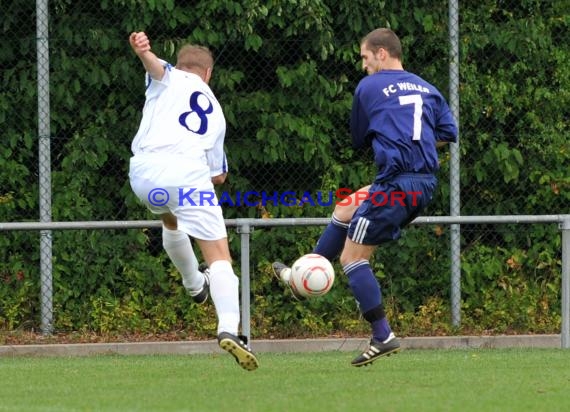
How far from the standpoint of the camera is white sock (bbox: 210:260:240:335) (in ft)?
23.8

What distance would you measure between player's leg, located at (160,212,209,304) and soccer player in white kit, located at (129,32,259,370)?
51 cm

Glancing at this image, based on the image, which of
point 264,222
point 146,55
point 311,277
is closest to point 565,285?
point 264,222

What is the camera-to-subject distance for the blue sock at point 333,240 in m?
8.19

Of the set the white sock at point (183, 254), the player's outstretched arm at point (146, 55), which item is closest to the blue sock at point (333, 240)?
the white sock at point (183, 254)

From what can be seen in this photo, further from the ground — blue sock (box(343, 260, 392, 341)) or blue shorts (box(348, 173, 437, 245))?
blue shorts (box(348, 173, 437, 245))

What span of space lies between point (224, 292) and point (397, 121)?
1.48 m

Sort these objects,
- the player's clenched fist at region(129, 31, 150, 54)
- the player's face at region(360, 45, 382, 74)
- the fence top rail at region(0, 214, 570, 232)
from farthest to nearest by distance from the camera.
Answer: the fence top rail at region(0, 214, 570, 232)
the player's face at region(360, 45, 382, 74)
the player's clenched fist at region(129, 31, 150, 54)

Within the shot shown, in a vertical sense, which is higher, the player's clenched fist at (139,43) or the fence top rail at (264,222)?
the player's clenched fist at (139,43)

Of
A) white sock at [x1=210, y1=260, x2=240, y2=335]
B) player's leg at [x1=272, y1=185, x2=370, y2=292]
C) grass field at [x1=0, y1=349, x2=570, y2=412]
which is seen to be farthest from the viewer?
player's leg at [x1=272, y1=185, x2=370, y2=292]

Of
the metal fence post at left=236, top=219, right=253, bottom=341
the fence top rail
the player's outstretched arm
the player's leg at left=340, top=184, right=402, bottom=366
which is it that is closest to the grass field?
the player's leg at left=340, top=184, right=402, bottom=366

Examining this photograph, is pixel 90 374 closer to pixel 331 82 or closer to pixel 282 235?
pixel 282 235

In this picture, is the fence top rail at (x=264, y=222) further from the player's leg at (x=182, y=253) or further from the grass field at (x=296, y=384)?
the player's leg at (x=182, y=253)

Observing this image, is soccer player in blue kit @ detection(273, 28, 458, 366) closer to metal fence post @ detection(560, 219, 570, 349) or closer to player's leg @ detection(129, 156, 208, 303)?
player's leg @ detection(129, 156, 208, 303)

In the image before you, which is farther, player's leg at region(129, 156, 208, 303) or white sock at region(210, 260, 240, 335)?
player's leg at region(129, 156, 208, 303)
